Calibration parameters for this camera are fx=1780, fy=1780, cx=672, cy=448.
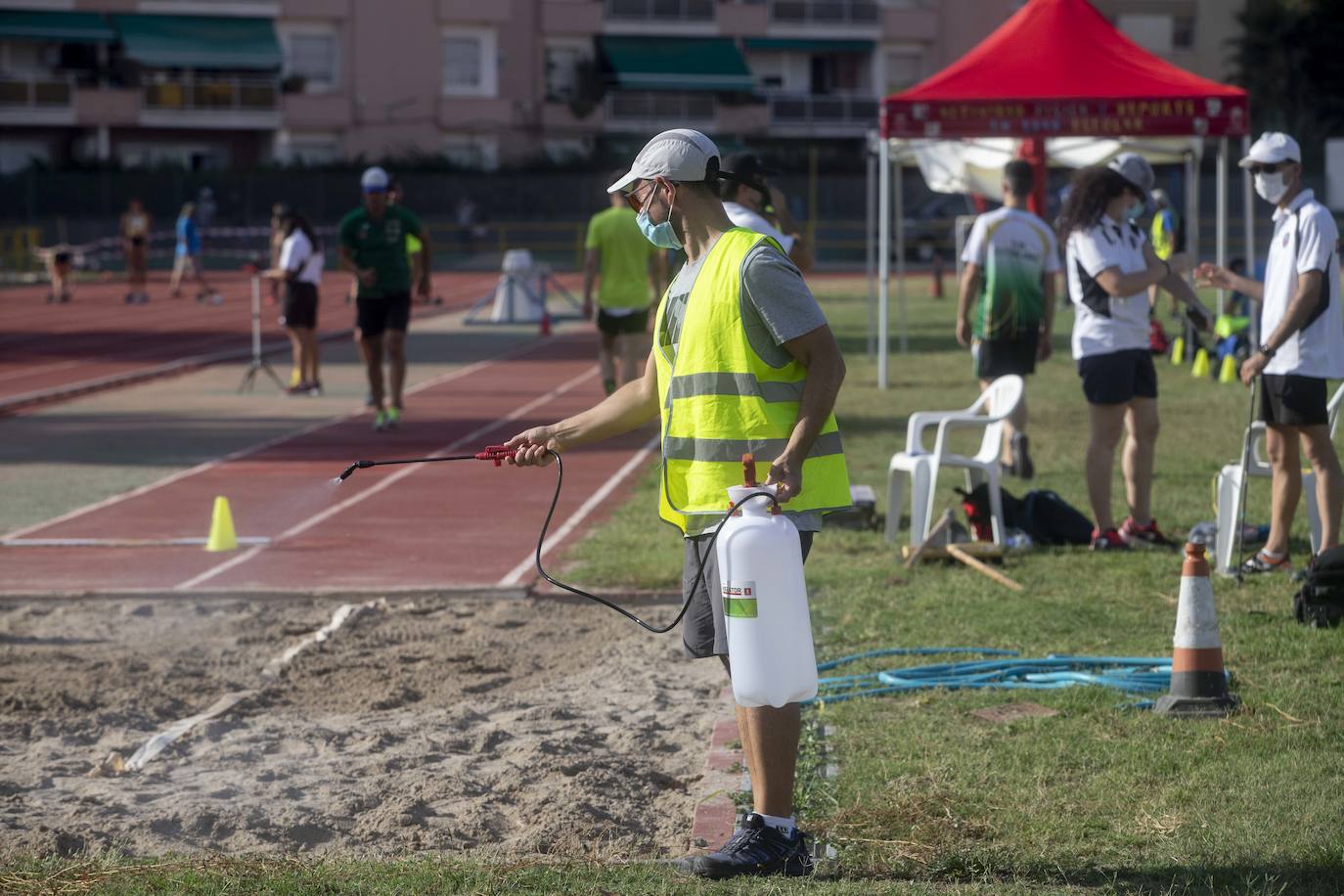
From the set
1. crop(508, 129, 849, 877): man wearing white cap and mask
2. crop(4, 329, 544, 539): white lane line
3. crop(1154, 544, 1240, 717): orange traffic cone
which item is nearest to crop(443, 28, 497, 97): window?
crop(4, 329, 544, 539): white lane line

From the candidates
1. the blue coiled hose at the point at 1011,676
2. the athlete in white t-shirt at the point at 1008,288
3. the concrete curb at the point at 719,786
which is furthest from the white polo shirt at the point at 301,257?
the concrete curb at the point at 719,786

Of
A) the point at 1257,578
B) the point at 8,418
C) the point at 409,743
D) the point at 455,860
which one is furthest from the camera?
the point at 8,418

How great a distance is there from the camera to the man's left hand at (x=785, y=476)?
15.0ft

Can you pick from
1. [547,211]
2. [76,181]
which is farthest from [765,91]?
[76,181]

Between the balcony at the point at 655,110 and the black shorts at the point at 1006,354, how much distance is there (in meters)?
52.2

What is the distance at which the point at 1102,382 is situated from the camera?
9.05m

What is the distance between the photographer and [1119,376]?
9031mm

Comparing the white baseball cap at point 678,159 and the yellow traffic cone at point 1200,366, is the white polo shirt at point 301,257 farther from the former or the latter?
the white baseball cap at point 678,159

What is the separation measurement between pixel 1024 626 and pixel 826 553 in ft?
6.69

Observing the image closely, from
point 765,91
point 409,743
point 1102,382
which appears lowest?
point 409,743

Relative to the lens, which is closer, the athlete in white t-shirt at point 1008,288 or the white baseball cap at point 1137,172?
the white baseball cap at point 1137,172

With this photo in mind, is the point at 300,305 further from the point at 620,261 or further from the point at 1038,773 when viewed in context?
the point at 1038,773

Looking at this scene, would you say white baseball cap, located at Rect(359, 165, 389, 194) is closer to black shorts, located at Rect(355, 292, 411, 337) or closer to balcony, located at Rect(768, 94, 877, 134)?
black shorts, located at Rect(355, 292, 411, 337)

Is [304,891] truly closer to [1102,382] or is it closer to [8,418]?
[1102,382]
